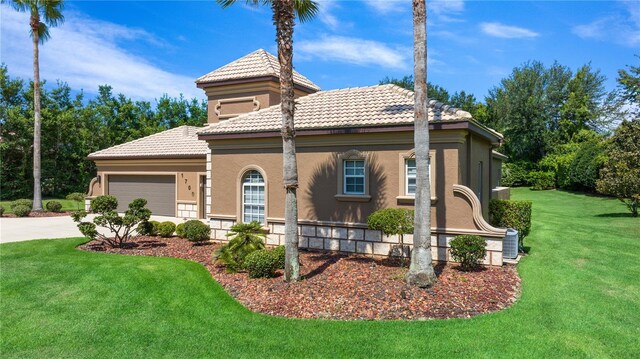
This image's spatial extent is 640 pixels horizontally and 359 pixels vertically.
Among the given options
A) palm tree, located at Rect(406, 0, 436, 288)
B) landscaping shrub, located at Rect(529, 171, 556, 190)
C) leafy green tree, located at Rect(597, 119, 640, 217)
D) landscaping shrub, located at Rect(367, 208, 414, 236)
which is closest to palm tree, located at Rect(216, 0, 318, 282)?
landscaping shrub, located at Rect(367, 208, 414, 236)

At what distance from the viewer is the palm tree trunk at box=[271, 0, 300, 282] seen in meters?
10.1

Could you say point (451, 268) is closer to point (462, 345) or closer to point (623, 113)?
point (462, 345)

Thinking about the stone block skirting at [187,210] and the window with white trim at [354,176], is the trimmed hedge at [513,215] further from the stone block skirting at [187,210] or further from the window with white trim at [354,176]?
the stone block skirting at [187,210]

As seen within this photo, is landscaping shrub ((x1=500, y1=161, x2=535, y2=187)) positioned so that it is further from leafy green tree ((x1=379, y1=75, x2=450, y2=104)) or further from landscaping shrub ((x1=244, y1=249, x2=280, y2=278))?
landscaping shrub ((x1=244, y1=249, x2=280, y2=278))

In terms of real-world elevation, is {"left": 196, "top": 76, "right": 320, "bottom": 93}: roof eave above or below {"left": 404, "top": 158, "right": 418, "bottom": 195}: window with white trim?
above

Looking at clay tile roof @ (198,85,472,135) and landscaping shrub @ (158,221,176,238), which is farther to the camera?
landscaping shrub @ (158,221,176,238)

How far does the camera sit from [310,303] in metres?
9.08

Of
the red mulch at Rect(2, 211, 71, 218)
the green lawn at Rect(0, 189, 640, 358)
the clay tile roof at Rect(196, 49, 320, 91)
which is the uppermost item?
the clay tile roof at Rect(196, 49, 320, 91)

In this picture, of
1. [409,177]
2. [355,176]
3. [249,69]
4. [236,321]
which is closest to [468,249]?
[409,177]

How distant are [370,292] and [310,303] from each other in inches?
57.4

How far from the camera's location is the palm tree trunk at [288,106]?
1015 centimetres

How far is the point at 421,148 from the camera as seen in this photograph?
986cm

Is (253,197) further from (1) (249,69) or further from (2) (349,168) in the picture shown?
(1) (249,69)

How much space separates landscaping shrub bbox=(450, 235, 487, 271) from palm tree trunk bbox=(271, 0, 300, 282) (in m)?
4.41
